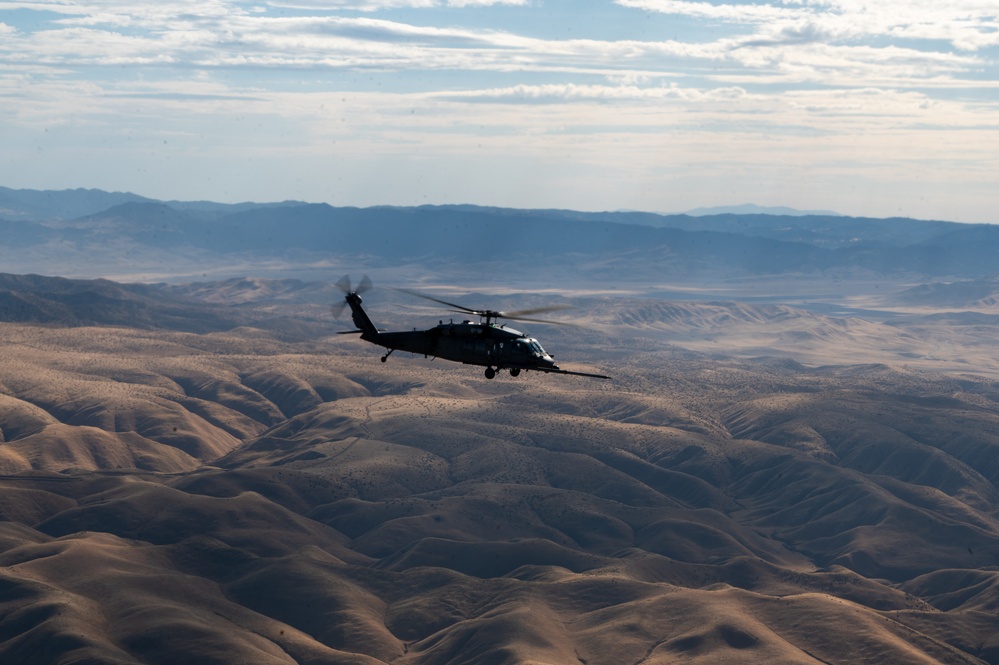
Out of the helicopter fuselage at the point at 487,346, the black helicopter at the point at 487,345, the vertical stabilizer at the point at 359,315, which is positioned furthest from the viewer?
the vertical stabilizer at the point at 359,315

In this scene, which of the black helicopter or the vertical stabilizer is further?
the vertical stabilizer

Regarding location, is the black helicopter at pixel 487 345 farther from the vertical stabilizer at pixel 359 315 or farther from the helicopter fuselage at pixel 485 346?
the vertical stabilizer at pixel 359 315

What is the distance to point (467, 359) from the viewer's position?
10444 cm

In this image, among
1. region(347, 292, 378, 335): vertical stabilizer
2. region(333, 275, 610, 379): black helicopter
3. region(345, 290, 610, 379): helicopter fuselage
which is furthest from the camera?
region(347, 292, 378, 335): vertical stabilizer

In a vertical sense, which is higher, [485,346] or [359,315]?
[359,315]

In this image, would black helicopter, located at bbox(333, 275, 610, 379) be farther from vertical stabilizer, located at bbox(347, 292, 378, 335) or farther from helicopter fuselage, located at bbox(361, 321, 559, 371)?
vertical stabilizer, located at bbox(347, 292, 378, 335)

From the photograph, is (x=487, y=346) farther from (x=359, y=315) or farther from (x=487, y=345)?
(x=359, y=315)

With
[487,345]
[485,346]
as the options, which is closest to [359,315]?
[485,346]

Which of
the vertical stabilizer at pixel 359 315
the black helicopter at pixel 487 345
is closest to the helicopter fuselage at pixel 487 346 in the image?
the black helicopter at pixel 487 345

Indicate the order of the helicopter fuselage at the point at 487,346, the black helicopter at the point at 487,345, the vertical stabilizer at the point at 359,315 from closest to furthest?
the black helicopter at the point at 487,345
the helicopter fuselage at the point at 487,346
the vertical stabilizer at the point at 359,315

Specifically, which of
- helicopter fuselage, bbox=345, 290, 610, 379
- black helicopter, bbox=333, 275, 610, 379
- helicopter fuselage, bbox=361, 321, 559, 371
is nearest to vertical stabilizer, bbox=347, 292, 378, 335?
black helicopter, bbox=333, 275, 610, 379

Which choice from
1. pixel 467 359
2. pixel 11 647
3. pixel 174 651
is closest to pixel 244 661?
pixel 174 651

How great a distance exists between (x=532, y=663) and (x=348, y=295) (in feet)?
336

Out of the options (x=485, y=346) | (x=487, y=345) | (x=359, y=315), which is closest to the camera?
(x=487, y=345)
